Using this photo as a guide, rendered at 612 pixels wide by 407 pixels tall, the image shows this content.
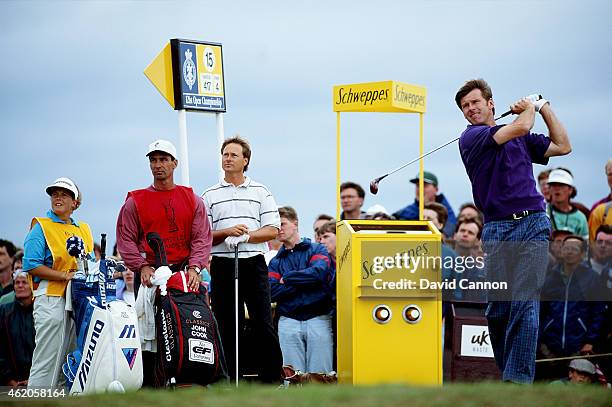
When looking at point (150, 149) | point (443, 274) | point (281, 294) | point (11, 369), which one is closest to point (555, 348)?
point (443, 274)

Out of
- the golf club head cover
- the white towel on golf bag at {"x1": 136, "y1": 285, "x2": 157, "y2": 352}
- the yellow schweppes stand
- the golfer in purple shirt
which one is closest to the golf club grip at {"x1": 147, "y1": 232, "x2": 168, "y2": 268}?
the golf club head cover

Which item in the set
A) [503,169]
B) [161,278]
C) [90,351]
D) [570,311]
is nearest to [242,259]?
[161,278]

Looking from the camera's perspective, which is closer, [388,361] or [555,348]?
[388,361]

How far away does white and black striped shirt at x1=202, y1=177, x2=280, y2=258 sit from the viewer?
11.5 m

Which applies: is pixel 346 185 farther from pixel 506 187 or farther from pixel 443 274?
pixel 506 187

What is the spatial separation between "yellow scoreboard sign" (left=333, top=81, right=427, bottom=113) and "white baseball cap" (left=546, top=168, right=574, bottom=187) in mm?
2561

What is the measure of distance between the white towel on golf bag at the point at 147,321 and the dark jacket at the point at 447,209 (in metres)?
4.71

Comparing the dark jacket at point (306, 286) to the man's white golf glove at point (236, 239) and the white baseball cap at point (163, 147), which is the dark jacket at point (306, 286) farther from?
the white baseball cap at point (163, 147)

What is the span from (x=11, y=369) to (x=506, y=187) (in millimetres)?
7641

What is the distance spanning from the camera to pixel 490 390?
25.2ft

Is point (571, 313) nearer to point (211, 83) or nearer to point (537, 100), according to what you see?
point (537, 100)

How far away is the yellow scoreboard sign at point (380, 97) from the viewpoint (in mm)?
11461

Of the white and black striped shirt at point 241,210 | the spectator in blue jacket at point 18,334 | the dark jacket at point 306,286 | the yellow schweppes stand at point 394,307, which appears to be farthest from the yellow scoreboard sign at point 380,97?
the spectator in blue jacket at point 18,334

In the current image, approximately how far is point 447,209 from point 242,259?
4.41 meters
